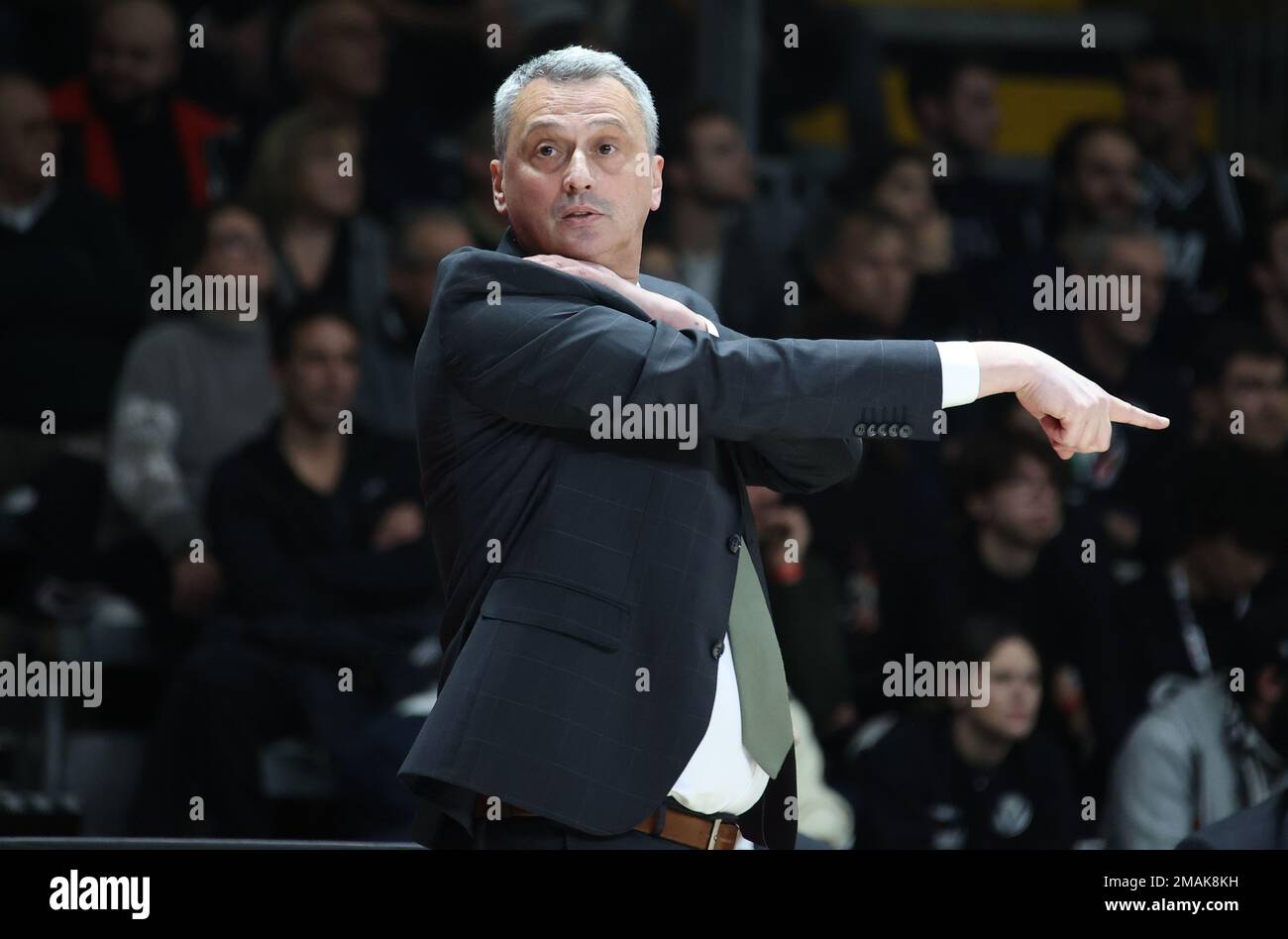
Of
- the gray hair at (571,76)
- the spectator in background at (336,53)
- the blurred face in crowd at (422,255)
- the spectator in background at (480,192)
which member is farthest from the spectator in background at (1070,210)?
the gray hair at (571,76)

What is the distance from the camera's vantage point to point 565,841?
211 cm

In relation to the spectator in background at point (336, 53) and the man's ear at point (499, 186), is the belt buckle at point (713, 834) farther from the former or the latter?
the spectator in background at point (336, 53)

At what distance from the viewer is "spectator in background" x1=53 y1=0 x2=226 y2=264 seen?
517cm

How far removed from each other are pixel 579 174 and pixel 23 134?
3.08m

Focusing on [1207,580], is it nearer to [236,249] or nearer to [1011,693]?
[1011,693]

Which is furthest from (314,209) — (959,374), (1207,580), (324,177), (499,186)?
(959,374)

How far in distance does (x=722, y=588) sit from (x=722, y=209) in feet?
10.8

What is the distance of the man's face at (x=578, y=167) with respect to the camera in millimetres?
2279

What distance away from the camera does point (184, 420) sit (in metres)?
4.81

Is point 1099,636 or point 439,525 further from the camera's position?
point 1099,636
